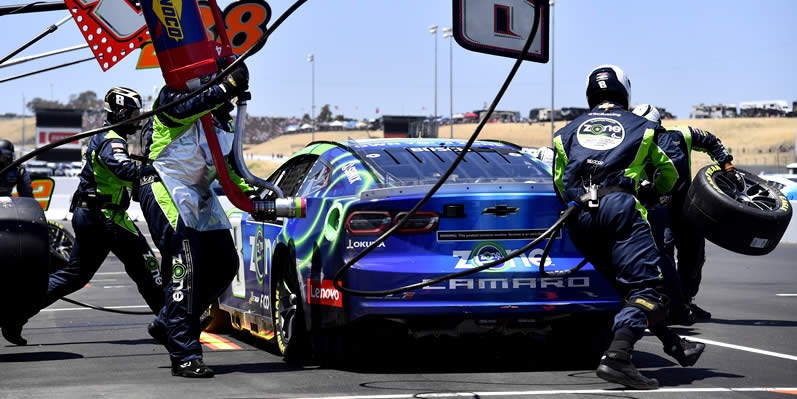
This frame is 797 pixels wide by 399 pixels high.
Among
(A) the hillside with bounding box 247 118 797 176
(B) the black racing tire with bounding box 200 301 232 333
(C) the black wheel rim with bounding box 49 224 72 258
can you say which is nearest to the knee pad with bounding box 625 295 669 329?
(B) the black racing tire with bounding box 200 301 232 333

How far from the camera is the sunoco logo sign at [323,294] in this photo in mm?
6438

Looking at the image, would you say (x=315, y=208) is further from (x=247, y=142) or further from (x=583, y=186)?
(x=247, y=142)

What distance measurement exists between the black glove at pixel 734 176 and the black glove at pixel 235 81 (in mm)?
4588

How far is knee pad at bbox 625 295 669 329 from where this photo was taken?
592 cm

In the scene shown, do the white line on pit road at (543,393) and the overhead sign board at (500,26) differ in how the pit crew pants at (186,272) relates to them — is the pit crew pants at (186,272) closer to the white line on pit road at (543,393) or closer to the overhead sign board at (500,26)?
the white line on pit road at (543,393)

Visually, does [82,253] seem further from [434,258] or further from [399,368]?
[434,258]

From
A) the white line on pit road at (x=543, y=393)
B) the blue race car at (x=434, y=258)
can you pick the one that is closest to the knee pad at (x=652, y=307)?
the white line on pit road at (x=543, y=393)

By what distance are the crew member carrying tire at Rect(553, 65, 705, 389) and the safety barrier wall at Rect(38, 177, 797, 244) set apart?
10367mm

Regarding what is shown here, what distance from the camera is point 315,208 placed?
6.85 meters

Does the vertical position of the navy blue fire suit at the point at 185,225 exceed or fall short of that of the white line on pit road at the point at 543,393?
it exceeds it

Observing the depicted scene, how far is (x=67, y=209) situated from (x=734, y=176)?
1113 inches

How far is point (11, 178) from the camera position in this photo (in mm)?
10438

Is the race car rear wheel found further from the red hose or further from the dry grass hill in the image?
the dry grass hill

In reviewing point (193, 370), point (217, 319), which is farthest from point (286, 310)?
point (217, 319)
